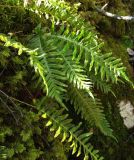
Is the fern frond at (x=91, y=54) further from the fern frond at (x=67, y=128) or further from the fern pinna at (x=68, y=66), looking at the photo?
the fern frond at (x=67, y=128)

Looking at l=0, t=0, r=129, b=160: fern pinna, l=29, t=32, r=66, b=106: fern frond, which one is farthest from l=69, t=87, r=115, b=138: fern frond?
l=29, t=32, r=66, b=106: fern frond

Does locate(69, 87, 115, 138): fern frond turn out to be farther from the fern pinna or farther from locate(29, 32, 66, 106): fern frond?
locate(29, 32, 66, 106): fern frond

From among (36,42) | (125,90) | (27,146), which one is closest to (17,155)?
(27,146)

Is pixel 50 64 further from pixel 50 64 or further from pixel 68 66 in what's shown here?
pixel 68 66

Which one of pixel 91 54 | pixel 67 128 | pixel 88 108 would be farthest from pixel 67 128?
pixel 91 54

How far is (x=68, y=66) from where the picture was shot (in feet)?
9.41

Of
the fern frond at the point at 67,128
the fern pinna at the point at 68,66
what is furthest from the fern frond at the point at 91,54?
the fern frond at the point at 67,128

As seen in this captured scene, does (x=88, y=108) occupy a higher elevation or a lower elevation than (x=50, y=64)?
lower

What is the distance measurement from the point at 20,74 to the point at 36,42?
29cm

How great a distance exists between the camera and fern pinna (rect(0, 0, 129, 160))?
279cm

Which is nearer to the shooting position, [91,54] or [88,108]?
[91,54]

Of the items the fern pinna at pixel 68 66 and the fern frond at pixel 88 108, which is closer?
the fern pinna at pixel 68 66

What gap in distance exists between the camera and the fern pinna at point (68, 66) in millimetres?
2793

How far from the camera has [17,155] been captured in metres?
2.63
